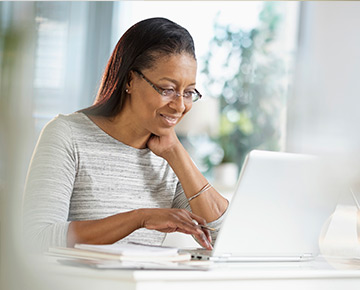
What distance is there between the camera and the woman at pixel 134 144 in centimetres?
164

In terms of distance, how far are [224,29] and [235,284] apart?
3.46m

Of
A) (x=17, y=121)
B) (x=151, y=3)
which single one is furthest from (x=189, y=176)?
(x=151, y=3)

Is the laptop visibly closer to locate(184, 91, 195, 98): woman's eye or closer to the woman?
the woman

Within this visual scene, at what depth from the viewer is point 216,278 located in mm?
964

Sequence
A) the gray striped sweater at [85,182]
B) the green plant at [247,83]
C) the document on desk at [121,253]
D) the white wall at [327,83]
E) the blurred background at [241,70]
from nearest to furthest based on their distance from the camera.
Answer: the document on desk at [121,253] → the gray striped sweater at [85,182] → the blurred background at [241,70] → the white wall at [327,83] → the green plant at [247,83]

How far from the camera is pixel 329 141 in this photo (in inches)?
178

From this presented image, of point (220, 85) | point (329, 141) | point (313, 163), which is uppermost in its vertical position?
point (313, 163)

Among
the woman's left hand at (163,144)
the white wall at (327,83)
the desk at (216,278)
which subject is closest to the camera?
the desk at (216,278)

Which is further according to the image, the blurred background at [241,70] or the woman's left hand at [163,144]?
the blurred background at [241,70]

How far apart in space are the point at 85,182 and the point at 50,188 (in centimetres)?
17

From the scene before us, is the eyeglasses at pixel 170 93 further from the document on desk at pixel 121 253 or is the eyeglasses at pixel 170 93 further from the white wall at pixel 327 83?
the white wall at pixel 327 83

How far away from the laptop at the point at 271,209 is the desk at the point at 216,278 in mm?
39

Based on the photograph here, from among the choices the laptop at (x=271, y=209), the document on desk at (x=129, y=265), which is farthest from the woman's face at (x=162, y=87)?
the document on desk at (x=129, y=265)

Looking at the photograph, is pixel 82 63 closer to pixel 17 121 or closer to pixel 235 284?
pixel 235 284
